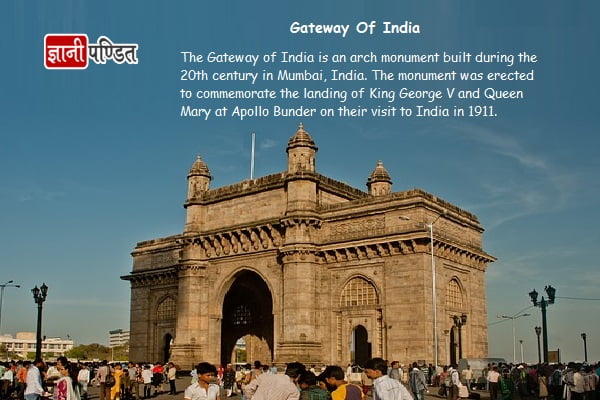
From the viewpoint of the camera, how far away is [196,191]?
47.2 metres

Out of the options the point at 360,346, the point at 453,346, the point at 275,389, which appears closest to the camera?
the point at 275,389

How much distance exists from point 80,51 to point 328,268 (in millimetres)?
20291

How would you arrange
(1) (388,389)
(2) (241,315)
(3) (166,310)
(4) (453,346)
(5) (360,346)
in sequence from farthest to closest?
(3) (166,310) < (2) (241,315) < (5) (360,346) < (4) (453,346) < (1) (388,389)

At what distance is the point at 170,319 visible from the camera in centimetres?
5212

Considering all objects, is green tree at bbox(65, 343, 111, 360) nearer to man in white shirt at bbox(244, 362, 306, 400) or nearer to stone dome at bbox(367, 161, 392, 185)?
stone dome at bbox(367, 161, 392, 185)

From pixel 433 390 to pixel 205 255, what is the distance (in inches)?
754

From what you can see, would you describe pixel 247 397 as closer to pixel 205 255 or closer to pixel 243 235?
pixel 243 235

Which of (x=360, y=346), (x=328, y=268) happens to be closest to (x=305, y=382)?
(x=328, y=268)

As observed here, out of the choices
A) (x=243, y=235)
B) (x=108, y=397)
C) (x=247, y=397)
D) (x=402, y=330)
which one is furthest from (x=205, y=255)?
(x=247, y=397)

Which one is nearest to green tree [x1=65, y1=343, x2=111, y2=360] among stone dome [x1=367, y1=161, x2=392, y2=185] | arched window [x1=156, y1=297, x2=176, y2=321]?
arched window [x1=156, y1=297, x2=176, y2=321]

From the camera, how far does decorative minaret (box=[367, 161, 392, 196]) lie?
4831cm

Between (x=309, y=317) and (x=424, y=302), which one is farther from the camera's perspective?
(x=309, y=317)

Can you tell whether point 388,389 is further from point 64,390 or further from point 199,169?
point 199,169

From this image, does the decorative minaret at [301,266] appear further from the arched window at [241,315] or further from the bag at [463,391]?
the bag at [463,391]
